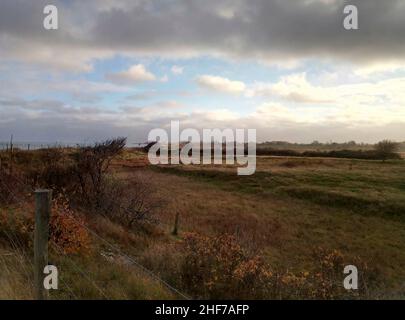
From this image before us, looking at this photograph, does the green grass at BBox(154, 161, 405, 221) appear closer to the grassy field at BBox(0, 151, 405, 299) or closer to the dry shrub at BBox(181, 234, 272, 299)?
the grassy field at BBox(0, 151, 405, 299)

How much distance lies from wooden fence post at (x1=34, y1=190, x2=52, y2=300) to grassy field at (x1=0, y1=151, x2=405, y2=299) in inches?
20.3

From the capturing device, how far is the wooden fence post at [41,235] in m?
5.09

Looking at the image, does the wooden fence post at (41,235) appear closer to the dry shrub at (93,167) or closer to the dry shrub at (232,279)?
the dry shrub at (232,279)

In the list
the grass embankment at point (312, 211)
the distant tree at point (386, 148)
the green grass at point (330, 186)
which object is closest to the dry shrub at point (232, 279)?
the grass embankment at point (312, 211)

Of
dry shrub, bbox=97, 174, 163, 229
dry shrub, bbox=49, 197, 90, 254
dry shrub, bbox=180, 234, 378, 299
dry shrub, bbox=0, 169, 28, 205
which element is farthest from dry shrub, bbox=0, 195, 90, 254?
dry shrub, bbox=97, 174, 163, 229

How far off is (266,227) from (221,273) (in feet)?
49.6

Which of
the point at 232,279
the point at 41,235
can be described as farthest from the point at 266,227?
the point at 41,235

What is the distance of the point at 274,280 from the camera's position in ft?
30.0

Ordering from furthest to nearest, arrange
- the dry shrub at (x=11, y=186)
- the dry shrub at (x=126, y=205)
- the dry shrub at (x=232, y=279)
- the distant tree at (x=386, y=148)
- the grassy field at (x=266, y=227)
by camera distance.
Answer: the distant tree at (x=386, y=148) < the dry shrub at (x=126, y=205) < the dry shrub at (x=11, y=186) < the dry shrub at (x=232, y=279) < the grassy field at (x=266, y=227)

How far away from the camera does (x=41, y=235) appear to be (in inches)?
203

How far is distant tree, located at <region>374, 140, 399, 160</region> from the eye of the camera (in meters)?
76.2

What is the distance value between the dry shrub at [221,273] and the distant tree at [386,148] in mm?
72939
